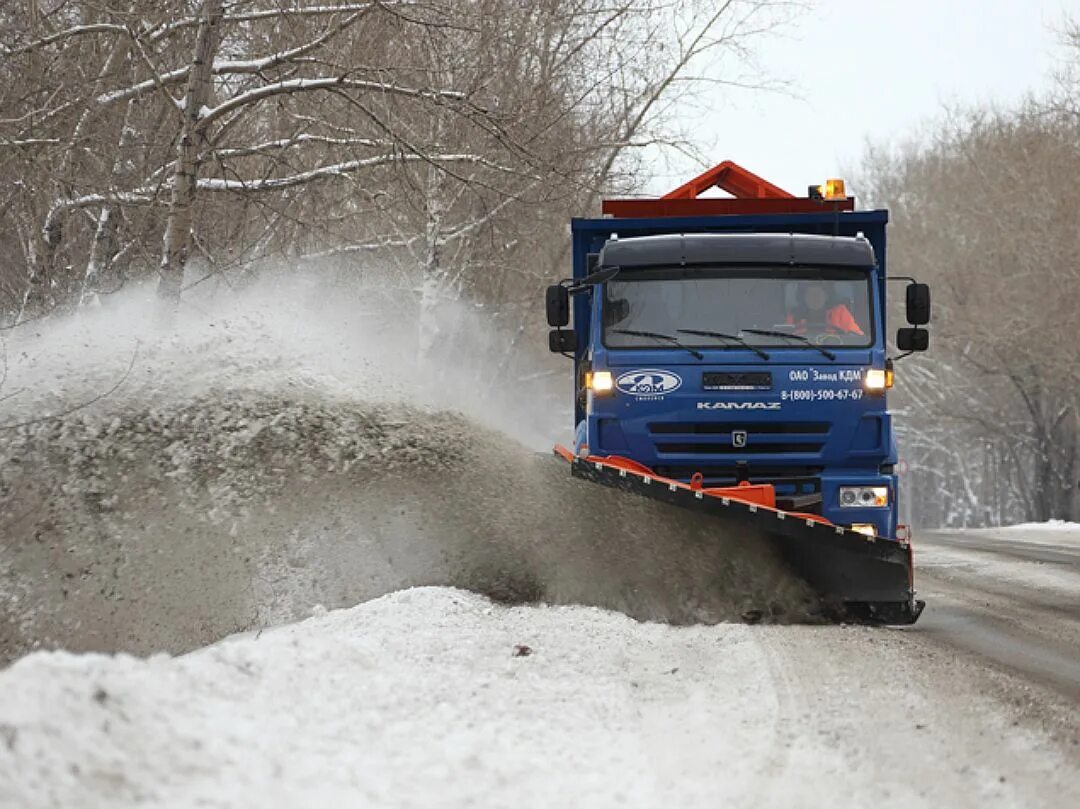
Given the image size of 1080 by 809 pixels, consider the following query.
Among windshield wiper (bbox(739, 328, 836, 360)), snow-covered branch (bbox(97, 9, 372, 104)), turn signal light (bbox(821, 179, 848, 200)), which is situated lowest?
windshield wiper (bbox(739, 328, 836, 360))

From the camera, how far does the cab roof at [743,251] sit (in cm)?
925

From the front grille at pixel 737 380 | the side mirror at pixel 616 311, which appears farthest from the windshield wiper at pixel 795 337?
the side mirror at pixel 616 311

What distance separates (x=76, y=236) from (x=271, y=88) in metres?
7.74

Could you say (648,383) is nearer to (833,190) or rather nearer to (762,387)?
(762,387)

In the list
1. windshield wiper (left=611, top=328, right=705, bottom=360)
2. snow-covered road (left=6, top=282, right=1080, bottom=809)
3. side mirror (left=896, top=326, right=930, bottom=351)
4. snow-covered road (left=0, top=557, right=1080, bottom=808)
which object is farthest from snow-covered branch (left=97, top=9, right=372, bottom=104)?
snow-covered road (left=0, top=557, right=1080, bottom=808)

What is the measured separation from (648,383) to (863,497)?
1635 mm

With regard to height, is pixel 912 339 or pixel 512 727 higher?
pixel 912 339

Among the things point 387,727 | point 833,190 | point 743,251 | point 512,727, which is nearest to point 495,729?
point 512,727

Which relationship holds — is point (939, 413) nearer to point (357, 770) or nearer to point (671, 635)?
point (671, 635)

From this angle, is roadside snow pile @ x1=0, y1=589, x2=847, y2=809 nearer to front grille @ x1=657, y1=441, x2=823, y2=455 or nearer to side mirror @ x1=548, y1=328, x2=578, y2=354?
front grille @ x1=657, y1=441, x2=823, y2=455

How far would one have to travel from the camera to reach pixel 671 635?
704 centimetres

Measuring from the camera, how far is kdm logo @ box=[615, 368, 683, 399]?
880 cm

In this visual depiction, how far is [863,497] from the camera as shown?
27.8ft

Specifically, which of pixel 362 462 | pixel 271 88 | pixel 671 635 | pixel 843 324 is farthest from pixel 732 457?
pixel 271 88
